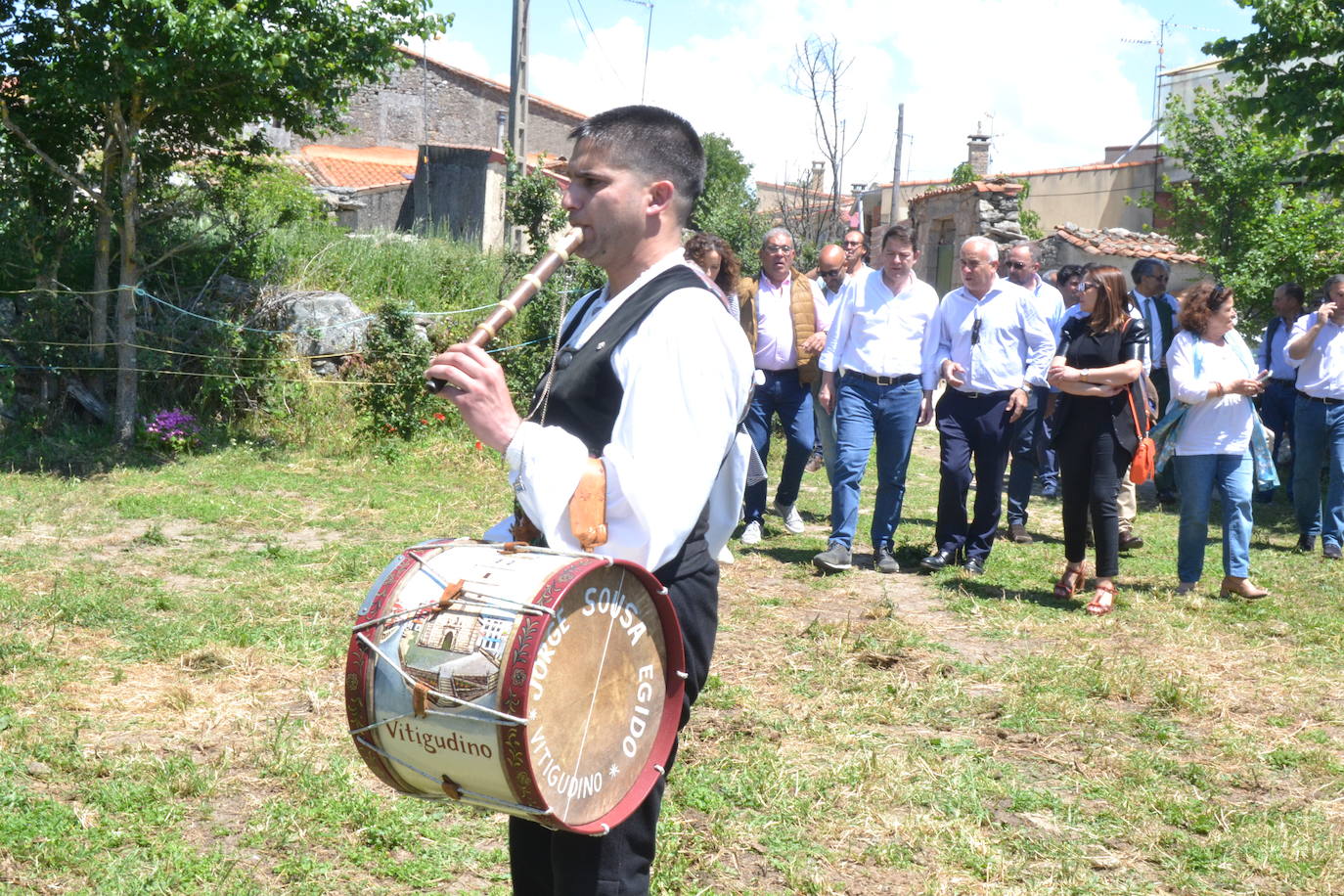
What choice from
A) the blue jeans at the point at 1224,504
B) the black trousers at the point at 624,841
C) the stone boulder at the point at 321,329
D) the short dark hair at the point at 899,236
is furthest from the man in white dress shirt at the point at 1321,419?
the stone boulder at the point at 321,329

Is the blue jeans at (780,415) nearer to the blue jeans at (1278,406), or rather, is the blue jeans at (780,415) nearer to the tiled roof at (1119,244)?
the blue jeans at (1278,406)

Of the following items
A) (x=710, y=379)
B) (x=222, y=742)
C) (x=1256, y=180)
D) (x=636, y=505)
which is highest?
(x=1256, y=180)

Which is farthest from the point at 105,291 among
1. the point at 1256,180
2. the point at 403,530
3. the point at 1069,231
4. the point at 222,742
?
the point at 1069,231

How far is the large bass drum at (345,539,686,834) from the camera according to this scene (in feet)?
6.57

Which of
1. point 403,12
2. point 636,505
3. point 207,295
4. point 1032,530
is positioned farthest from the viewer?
point 207,295

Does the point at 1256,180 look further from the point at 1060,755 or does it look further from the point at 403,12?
the point at 1060,755

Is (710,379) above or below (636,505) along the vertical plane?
above

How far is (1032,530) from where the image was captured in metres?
9.02

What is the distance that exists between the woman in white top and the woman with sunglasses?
0.38 meters

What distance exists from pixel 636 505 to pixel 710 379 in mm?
262

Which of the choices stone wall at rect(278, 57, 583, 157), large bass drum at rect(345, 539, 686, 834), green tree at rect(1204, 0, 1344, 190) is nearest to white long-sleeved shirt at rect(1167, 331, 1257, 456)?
green tree at rect(1204, 0, 1344, 190)

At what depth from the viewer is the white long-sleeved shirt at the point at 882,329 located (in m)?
7.23

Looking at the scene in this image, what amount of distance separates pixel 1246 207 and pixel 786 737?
14.1m

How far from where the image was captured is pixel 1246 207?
15953 mm
